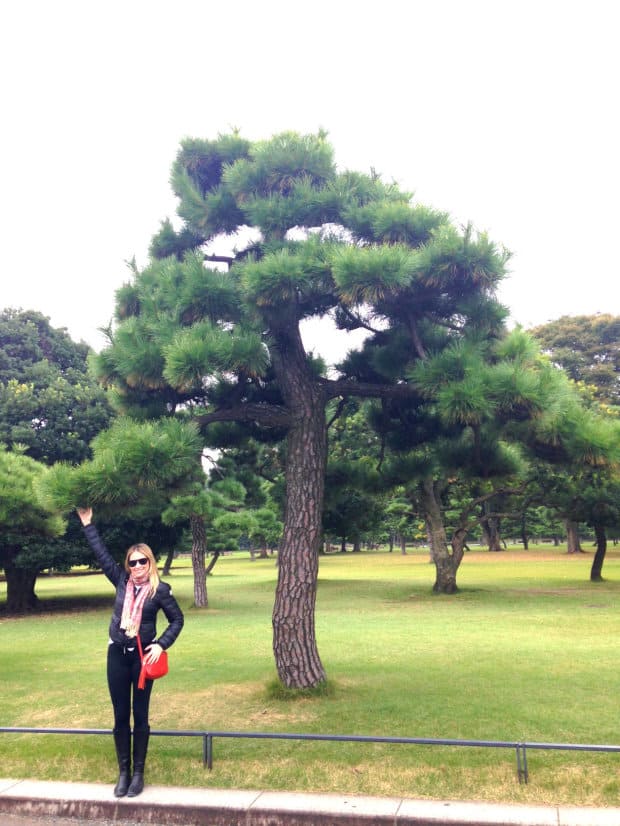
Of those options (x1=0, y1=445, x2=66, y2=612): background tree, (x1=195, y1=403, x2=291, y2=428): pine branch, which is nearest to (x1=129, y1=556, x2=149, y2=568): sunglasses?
(x1=0, y1=445, x2=66, y2=612): background tree

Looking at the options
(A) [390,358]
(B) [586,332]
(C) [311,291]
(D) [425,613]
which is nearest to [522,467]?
(A) [390,358]

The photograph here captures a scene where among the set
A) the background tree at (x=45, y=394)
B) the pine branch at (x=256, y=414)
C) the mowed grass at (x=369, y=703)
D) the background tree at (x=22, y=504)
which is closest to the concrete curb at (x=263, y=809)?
the mowed grass at (x=369, y=703)

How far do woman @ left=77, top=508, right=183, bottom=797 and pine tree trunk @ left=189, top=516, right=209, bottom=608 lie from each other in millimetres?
12428

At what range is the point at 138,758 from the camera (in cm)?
407

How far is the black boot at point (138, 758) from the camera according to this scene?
Answer: 3.99 meters

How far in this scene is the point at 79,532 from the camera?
17578 mm

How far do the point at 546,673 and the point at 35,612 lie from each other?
47.5ft

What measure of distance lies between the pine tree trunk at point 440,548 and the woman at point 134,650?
1543 centimetres

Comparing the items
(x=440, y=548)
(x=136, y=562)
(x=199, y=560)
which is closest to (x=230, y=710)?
(x=136, y=562)

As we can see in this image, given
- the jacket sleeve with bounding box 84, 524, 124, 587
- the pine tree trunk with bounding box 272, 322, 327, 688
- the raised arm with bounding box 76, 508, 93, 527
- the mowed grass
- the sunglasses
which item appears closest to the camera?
the sunglasses

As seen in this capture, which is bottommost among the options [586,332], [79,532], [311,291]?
[79,532]

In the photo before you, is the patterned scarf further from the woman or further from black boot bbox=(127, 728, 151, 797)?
black boot bbox=(127, 728, 151, 797)

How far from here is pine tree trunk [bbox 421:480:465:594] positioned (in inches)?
732

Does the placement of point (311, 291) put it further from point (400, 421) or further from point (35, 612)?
point (35, 612)
